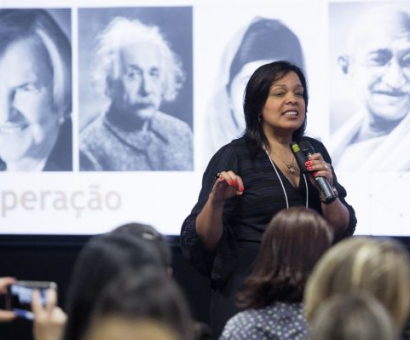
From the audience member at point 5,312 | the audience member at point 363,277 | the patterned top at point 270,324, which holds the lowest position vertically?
the patterned top at point 270,324

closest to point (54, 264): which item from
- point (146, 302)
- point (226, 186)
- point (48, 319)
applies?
point (226, 186)

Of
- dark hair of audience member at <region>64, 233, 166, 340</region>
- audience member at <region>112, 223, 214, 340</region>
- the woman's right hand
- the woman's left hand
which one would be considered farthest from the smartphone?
the woman's left hand

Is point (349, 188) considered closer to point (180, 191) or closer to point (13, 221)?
point (180, 191)

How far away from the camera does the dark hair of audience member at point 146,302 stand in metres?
1.47

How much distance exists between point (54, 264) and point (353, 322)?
11.1 ft

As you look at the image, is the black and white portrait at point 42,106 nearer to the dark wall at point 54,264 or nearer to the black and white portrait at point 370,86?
the dark wall at point 54,264

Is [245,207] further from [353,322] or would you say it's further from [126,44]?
[353,322]

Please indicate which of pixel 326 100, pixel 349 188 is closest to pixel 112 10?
pixel 326 100

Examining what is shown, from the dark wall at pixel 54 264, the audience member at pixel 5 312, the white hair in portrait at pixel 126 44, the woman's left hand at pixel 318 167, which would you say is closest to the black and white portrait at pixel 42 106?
the white hair in portrait at pixel 126 44

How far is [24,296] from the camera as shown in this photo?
7.25ft

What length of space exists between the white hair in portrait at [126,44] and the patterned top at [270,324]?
198 centimetres

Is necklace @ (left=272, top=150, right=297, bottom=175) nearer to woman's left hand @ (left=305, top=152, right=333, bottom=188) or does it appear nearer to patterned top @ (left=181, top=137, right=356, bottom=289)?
patterned top @ (left=181, top=137, right=356, bottom=289)

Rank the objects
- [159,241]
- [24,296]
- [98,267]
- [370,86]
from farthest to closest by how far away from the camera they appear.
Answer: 1. [370,86]
2. [159,241]
3. [24,296]
4. [98,267]

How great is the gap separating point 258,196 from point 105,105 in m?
1.34
